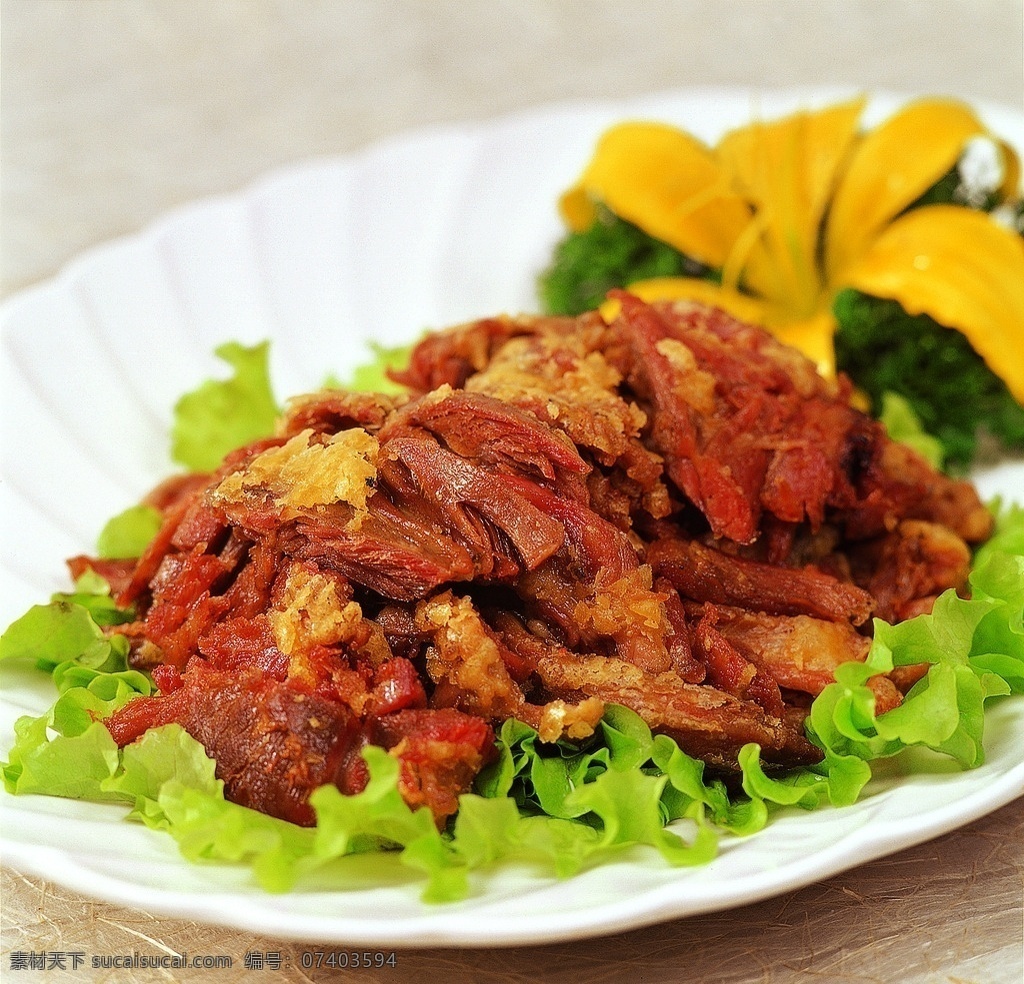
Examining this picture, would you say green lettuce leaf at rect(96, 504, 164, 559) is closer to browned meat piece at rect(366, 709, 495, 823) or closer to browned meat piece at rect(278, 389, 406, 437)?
browned meat piece at rect(278, 389, 406, 437)

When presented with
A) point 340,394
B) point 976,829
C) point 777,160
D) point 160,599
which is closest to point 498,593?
point 340,394

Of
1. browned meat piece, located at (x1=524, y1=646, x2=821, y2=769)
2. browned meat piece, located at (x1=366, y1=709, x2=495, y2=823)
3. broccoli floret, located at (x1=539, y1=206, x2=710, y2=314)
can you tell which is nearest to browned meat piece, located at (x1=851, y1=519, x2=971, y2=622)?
browned meat piece, located at (x1=524, y1=646, x2=821, y2=769)

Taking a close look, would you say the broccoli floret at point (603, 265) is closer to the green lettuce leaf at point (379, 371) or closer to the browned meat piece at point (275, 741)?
the green lettuce leaf at point (379, 371)

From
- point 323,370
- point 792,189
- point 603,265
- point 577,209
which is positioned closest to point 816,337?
point 792,189

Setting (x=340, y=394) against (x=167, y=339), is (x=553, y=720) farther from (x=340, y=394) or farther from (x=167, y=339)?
(x=167, y=339)

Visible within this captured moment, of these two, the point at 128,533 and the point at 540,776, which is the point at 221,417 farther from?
the point at 540,776
